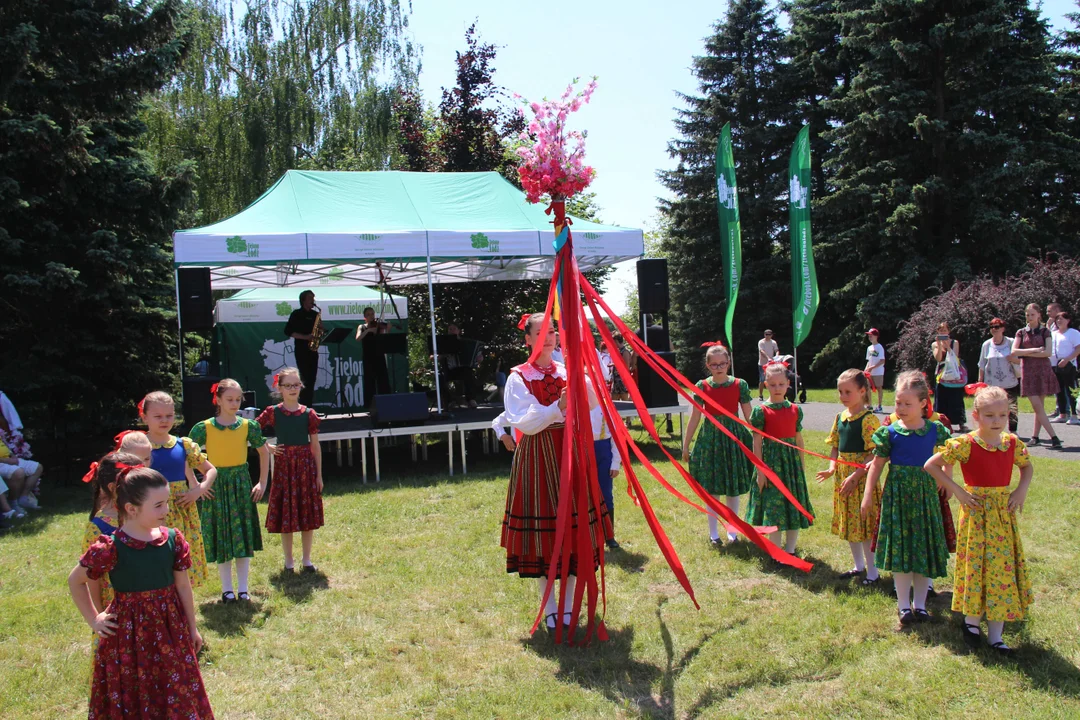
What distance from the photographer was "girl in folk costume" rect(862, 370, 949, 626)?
4.09 m

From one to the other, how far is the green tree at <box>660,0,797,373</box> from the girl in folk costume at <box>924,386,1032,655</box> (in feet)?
74.9

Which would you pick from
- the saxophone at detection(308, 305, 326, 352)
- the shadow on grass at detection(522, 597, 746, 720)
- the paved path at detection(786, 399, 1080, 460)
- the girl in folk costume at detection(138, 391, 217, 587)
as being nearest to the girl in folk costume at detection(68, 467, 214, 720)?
the girl in folk costume at detection(138, 391, 217, 587)

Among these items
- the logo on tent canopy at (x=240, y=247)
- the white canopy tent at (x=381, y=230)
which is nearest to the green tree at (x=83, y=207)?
the white canopy tent at (x=381, y=230)

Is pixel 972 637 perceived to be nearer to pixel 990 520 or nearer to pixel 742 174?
pixel 990 520

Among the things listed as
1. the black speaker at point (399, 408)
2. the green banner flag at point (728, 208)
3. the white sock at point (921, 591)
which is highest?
the green banner flag at point (728, 208)

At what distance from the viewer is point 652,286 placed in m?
10.8

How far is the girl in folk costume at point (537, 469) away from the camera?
417cm

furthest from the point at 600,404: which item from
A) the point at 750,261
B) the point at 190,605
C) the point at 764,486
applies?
the point at 750,261

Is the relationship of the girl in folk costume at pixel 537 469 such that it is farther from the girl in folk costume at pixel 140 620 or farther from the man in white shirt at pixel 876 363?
the man in white shirt at pixel 876 363

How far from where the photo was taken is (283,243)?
946 cm

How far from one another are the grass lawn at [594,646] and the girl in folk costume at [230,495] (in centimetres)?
30

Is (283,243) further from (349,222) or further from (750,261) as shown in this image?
(750,261)

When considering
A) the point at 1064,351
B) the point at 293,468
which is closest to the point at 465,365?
the point at 293,468

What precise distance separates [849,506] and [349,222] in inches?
292
